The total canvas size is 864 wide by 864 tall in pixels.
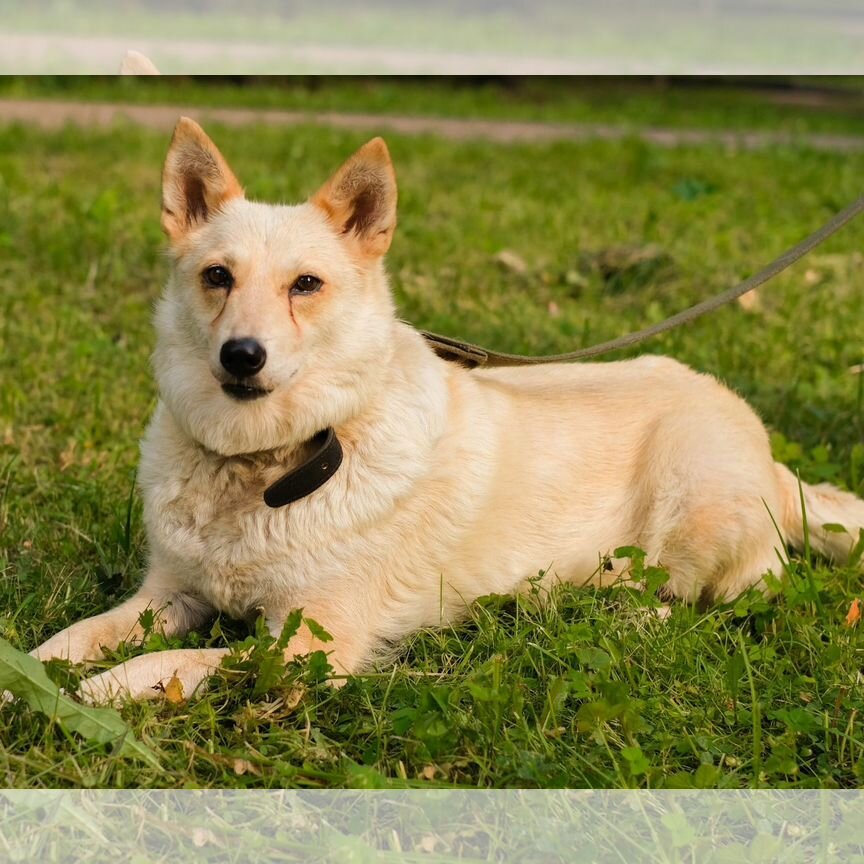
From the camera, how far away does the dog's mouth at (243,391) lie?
2.77m

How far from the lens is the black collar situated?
288 cm

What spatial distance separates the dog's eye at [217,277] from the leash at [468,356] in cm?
48

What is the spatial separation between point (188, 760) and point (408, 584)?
2.84ft

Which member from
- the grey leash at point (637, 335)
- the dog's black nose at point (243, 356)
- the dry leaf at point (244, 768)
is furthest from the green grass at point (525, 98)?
the dry leaf at point (244, 768)

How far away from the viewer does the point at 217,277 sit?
9.57 ft

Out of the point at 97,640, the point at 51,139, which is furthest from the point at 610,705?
the point at 51,139

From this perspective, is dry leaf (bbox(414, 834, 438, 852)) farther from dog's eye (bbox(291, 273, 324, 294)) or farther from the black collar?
dog's eye (bbox(291, 273, 324, 294))

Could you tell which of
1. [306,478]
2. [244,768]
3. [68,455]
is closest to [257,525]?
[306,478]

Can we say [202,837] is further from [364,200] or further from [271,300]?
[364,200]

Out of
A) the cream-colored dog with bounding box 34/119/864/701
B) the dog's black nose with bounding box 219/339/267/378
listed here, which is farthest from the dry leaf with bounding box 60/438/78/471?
the dog's black nose with bounding box 219/339/267/378

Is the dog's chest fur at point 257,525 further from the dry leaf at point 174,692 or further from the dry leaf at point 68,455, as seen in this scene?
the dry leaf at point 68,455

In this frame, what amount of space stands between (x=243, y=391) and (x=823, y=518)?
2.00 metres

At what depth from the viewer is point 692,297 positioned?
621cm

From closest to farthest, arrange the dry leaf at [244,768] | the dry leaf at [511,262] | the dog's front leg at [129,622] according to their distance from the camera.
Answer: the dry leaf at [244,768], the dog's front leg at [129,622], the dry leaf at [511,262]
